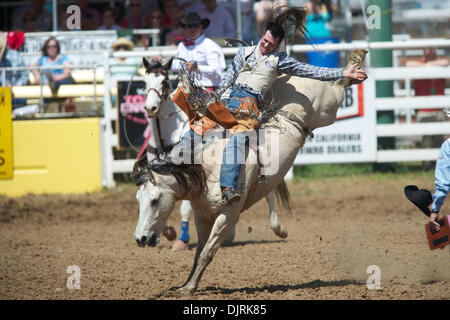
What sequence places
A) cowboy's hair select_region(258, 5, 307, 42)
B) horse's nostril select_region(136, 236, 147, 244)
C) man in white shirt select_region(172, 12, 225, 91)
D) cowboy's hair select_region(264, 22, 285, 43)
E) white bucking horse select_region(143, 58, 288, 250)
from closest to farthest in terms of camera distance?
horse's nostril select_region(136, 236, 147, 244) → cowboy's hair select_region(264, 22, 285, 43) → cowboy's hair select_region(258, 5, 307, 42) → white bucking horse select_region(143, 58, 288, 250) → man in white shirt select_region(172, 12, 225, 91)

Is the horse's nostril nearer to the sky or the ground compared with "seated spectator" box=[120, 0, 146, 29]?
nearer to the ground

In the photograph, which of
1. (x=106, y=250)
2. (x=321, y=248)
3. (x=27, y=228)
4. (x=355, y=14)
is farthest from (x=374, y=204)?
(x=355, y=14)

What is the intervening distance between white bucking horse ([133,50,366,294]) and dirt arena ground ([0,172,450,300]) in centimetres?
44

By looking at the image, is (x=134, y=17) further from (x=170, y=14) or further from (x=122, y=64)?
(x=122, y=64)

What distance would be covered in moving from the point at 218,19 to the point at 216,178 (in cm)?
663

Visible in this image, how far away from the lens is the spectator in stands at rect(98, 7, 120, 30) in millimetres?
11539

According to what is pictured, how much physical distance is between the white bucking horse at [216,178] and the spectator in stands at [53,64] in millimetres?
5482

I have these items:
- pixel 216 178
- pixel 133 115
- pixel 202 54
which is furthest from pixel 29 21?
pixel 216 178

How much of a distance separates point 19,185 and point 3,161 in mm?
420

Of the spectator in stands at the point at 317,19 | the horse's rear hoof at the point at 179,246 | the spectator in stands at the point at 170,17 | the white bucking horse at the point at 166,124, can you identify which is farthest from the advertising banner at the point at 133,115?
the spectator in stands at the point at 317,19

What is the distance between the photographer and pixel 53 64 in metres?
10.6

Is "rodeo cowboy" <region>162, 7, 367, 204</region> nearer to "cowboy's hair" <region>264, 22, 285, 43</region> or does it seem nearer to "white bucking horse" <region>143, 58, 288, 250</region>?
"cowboy's hair" <region>264, 22, 285, 43</region>

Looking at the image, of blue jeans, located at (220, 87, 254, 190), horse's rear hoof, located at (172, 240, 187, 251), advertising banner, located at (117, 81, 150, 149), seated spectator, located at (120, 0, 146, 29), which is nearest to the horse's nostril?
blue jeans, located at (220, 87, 254, 190)
